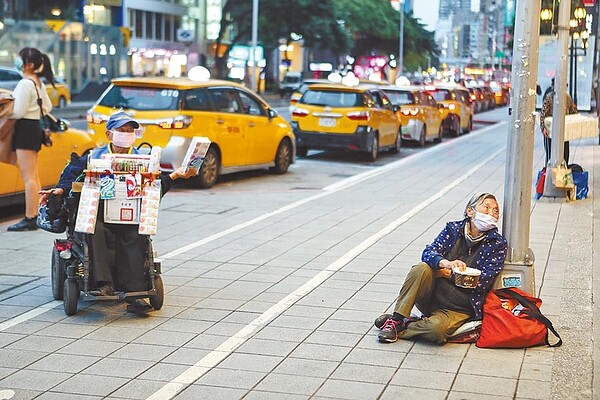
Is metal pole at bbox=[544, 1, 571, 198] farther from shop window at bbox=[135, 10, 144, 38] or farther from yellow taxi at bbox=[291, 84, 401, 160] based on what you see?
shop window at bbox=[135, 10, 144, 38]

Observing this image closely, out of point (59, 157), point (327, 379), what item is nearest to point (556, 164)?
point (59, 157)

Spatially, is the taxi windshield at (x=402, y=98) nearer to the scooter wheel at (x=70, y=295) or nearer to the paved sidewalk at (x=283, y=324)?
the paved sidewalk at (x=283, y=324)

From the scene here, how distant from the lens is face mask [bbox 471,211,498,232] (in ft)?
22.8

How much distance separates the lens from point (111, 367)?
626 centimetres

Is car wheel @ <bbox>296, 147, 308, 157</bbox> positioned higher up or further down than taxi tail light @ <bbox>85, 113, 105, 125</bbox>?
further down

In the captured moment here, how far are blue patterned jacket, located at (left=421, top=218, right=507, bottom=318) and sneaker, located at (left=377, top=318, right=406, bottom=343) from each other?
453mm

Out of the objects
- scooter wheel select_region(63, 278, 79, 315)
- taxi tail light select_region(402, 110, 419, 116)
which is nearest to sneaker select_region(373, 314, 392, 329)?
scooter wheel select_region(63, 278, 79, 315)

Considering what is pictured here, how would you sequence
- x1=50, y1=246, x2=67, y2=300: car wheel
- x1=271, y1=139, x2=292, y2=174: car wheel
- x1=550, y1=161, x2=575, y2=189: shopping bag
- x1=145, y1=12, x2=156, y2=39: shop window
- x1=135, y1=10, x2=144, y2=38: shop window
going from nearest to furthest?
x1=50, y1=246, x2=67, y2=300: car wheel < x1=550, y1=161, x2=575, y2=189: shopping bag < x1=271, y1=139, x2=292, y2=174: car wheel < x1=135, y1=10, x2=144, y2=38: shop window < x1=145, y1=12, x2=156, y2=39: shop window

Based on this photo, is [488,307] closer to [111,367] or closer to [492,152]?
[111,367]

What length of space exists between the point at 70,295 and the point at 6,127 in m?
4.24

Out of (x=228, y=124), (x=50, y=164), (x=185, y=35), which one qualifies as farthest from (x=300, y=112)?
(x=185, y=35)

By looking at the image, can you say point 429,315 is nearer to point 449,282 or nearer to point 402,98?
point 449,282

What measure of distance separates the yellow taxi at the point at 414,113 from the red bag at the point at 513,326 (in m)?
18.2

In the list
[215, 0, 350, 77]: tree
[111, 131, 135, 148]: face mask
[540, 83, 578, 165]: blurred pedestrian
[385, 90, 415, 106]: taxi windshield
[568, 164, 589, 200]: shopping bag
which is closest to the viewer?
[111, 131, 135, 148]: face mask
